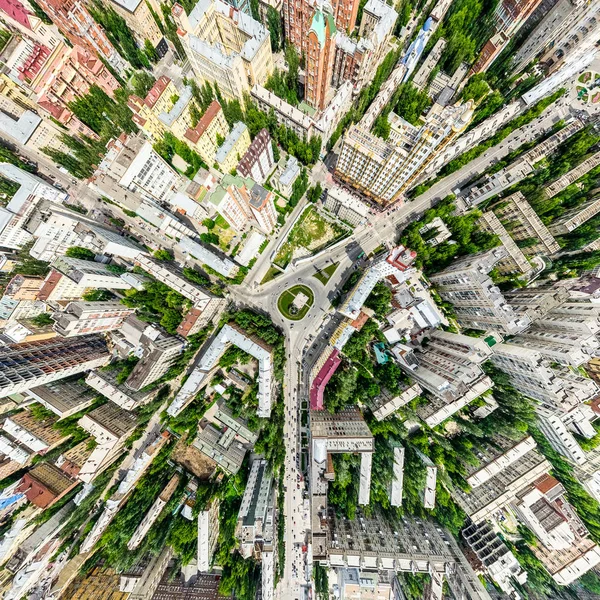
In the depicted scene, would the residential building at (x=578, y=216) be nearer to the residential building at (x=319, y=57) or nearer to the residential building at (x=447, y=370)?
the residential building at (x=447, y=370)

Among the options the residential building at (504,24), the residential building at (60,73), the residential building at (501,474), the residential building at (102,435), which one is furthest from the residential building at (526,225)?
the residential building at (102,435)

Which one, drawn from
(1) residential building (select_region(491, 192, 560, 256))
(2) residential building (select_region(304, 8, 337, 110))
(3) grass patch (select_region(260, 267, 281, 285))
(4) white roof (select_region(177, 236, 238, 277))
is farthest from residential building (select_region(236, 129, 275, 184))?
(1) residential building (select_region(491, 192, 560, 256))

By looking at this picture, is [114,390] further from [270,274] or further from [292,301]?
[292,301]

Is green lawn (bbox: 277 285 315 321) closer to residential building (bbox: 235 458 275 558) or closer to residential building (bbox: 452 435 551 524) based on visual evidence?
residential building (bbox: 235 458 275 558)

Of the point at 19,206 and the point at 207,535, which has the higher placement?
the point at 19,206

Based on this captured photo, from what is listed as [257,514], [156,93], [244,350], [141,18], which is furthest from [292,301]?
[141,18]

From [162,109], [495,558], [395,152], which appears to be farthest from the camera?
[162,109]

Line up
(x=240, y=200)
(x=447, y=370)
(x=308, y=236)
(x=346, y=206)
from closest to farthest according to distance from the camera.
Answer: (x=447, y=370) < (x=240, y=200) < (x=346, y=206) < (x=308, y=236)

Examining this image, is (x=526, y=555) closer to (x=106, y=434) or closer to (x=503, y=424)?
(x=503, y=424)
